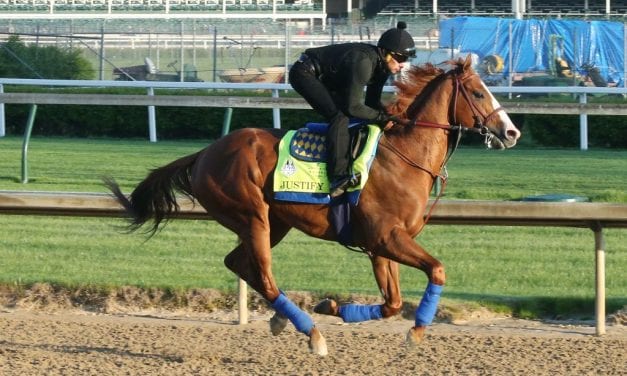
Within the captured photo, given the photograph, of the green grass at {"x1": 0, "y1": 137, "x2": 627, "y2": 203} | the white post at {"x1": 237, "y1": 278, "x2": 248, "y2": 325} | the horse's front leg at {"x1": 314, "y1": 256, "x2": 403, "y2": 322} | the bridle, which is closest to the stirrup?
the bridle

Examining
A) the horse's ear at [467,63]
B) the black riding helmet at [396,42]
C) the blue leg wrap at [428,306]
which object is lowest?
the blue leg wrap at [428,306]

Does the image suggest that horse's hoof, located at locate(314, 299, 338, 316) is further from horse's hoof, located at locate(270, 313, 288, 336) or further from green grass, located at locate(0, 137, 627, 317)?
green grass, located at locate(0, 137, 627, 317)

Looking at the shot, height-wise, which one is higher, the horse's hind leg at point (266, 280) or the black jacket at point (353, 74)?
the black jacket at point (353, 74)

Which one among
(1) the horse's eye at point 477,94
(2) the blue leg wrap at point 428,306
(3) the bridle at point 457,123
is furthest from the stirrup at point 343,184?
(1) the horse's eye at point 477,94

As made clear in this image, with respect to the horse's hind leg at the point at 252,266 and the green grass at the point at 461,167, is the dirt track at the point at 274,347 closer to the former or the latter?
the horse's hind leg at the point at 252,266

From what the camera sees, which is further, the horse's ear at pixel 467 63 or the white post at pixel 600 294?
the white post at pixel 600 294

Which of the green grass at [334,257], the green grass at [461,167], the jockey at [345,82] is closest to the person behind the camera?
the jockey at [345,82]

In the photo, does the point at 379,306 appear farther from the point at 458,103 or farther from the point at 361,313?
the point at 458,103

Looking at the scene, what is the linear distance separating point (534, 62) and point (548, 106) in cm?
1316

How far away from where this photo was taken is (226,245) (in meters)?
9.38

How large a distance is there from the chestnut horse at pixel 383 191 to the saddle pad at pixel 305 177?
0.18 feet

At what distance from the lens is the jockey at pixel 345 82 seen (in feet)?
19.4

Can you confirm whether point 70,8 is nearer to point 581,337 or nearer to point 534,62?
point 534,62

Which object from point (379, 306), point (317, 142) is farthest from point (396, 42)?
point (379, 306)
